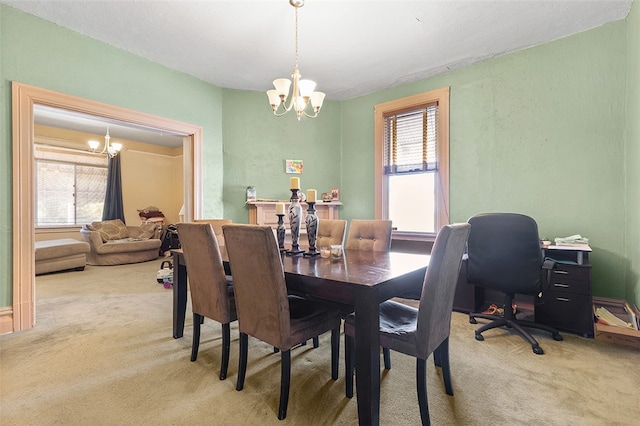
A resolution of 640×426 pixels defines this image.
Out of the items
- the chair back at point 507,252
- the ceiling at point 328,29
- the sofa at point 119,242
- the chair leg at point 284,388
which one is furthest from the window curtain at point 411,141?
the sofa at point 119,242

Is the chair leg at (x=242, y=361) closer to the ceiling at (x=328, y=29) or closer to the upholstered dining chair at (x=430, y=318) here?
the upholstered dining chair at (x=430, y=318)

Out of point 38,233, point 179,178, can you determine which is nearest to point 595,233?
point 179,178

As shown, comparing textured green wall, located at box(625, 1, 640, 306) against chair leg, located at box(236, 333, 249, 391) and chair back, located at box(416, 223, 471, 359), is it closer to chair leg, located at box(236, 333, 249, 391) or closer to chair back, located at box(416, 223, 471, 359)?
chair back, located at box(416, 223, 471, 359)

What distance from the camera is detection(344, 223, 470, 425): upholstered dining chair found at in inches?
54.6

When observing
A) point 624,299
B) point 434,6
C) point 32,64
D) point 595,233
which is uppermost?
point 434,6

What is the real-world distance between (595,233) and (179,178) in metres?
8.14

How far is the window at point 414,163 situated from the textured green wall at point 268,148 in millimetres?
802

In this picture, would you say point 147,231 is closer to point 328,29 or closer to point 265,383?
point 328,29

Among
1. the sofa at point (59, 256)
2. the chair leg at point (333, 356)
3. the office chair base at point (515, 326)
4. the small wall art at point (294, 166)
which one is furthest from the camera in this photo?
the sofa at point (59, 256)

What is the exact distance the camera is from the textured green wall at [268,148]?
433cm

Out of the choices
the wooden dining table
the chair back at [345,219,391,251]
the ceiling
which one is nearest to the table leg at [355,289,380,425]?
the wooden dining table

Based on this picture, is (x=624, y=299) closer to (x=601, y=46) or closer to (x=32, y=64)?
(x=601, y=46)

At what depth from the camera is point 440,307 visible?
1493mm

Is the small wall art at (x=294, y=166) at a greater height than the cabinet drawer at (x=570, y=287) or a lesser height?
greater
